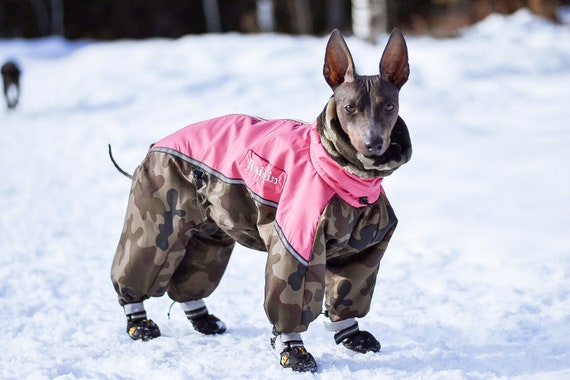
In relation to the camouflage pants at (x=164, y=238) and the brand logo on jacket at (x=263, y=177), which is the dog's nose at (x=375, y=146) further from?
the camouflage pants at (x=164, y=238)

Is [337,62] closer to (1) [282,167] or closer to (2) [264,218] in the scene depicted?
(1) [282,167]

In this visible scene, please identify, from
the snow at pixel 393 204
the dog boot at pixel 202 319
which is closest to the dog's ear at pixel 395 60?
the snow at pixel 393 204

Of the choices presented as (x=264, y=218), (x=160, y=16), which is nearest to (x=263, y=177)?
(x=264, y=218)

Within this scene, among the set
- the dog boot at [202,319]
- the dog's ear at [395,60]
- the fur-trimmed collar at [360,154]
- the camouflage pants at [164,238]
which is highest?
the dog's ear at [395,60]

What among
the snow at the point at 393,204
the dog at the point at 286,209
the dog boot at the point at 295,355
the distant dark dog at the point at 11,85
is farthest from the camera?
the distant dark dog at the point at 11,85

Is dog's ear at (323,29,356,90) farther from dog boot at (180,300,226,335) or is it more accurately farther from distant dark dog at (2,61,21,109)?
distant dark dog at (2,61,21,109)

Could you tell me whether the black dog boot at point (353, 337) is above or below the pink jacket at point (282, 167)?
below

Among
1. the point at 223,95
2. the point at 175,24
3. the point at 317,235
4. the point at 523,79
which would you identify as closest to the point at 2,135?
the point at 223,95

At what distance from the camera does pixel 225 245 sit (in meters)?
3.57

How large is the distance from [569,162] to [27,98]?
403 inches

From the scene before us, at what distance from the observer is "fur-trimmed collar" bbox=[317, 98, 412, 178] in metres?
2.69

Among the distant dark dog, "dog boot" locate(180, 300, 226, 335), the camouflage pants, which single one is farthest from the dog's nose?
the distant dark dog

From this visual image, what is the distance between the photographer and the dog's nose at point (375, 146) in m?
2.61

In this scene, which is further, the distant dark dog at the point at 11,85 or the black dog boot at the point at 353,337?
the distant dark dog at the point at 11,85
